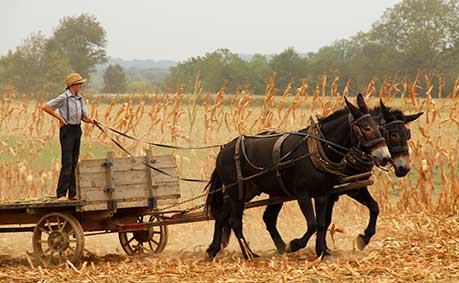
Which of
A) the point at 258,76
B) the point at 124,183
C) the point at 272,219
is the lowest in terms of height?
the point at 272,219

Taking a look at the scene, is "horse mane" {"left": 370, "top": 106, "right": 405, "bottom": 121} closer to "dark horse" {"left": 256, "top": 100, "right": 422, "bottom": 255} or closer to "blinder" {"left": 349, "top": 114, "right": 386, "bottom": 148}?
"dark horse" {"left": 256, "top": 100, "right": 422, "bottom": 255}

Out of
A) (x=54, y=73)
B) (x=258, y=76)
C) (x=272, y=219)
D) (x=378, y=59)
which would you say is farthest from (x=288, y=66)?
(x=272, y=219)

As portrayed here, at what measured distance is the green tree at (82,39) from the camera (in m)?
72.7

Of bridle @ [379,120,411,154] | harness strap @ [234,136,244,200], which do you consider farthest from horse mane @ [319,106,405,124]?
harness strap @ [234,136,244,200]

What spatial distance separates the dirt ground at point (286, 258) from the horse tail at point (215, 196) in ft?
1.99

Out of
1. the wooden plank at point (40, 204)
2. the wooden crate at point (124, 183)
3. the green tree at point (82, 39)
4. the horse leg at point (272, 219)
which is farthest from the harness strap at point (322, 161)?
the green tree at point (82, 39)

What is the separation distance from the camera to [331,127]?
10.0m

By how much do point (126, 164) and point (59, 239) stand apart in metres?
1.24

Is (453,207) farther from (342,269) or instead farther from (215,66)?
(215,66)

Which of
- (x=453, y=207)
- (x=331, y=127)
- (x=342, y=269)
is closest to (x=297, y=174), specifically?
(x=331, y=127)

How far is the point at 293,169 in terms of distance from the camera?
9.97 meters

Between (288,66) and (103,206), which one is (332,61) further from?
(103,206)

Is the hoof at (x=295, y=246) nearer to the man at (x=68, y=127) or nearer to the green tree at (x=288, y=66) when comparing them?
the man at (x=68, y=127)

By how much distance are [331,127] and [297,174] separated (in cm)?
71
